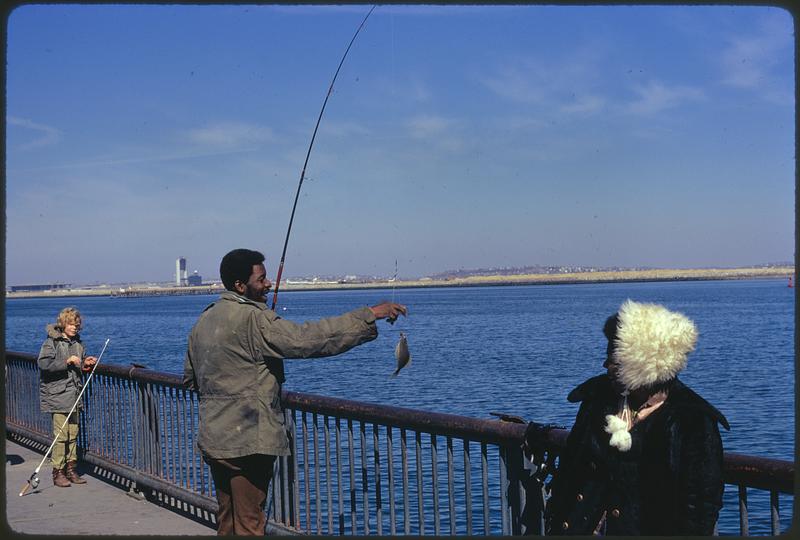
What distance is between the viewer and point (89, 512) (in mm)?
6832

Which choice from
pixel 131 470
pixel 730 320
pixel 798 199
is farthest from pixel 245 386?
pixel 730 320

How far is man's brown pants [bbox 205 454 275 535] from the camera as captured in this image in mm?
4395

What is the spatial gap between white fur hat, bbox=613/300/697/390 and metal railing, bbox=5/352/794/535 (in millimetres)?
478

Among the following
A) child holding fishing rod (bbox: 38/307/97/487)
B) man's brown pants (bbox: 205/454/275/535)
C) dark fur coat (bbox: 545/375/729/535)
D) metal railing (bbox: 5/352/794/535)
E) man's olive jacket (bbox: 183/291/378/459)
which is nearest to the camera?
dark fur coat (bbox: 545/375/729/535)

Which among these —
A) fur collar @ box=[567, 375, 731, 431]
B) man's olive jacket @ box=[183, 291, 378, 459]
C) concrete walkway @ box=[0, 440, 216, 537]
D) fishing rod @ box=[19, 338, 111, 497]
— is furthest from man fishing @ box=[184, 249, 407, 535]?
fishing rod @ box=[19, 338, 111, 497]

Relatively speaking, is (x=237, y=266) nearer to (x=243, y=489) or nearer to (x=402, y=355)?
(x=402, y=355)

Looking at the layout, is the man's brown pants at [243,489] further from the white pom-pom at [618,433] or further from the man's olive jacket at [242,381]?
the white pom-pom at [618,433]

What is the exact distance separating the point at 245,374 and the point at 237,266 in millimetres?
517

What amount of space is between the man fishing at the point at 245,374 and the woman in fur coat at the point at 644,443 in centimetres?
108

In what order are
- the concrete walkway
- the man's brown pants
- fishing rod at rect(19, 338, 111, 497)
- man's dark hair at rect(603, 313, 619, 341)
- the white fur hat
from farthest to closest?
fishing rod at rect(19, 338, 111, 497) → the concrete walkway → the man's brown pants → man's dark hair at rect(603, 313, 619, 341) → the white fur hat

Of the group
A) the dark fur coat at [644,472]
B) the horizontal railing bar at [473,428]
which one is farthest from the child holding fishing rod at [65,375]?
the dark fur coat at [644,472]

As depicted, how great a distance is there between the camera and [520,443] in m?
4.06

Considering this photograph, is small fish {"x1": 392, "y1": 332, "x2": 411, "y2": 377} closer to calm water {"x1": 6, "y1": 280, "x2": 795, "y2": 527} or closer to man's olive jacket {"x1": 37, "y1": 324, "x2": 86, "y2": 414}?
man's olive jacket {"x1": 37, "y1": 324, "x2": 86, "y2": 414}

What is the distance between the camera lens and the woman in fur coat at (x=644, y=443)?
2.97 metres
